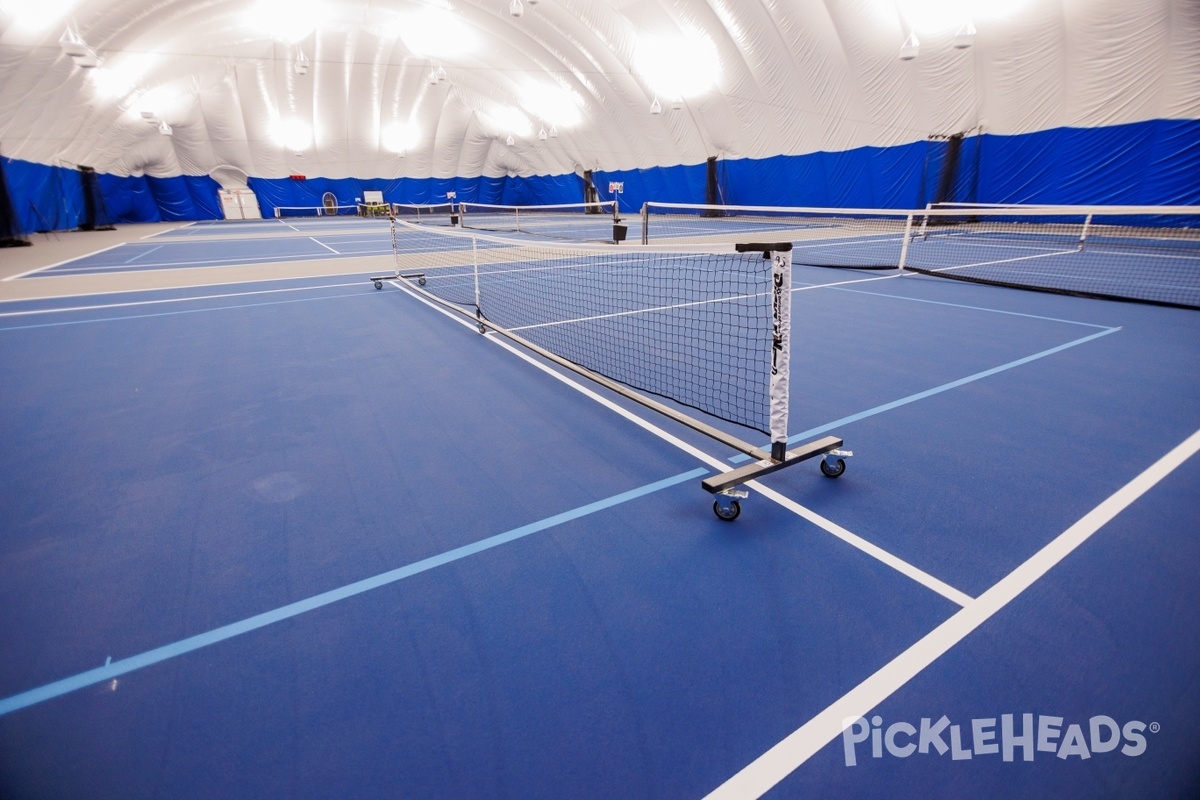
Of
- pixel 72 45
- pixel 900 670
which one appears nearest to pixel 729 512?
pixel 900 670

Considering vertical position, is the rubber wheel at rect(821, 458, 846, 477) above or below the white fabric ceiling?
below

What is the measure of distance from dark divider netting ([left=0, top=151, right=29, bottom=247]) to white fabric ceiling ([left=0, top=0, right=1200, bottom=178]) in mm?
4968

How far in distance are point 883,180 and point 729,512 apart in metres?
26.3

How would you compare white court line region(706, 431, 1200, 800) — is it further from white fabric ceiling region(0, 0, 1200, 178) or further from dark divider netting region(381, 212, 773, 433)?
white fabric ceiling region(0, 0, 1200, 178)

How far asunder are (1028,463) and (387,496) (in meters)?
3.96

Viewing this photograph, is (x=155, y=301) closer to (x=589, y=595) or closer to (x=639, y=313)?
(x=639, y=313)

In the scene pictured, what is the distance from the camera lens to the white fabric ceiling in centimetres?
1820

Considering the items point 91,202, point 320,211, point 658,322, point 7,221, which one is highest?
point 91,202

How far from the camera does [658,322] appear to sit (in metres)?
7.28

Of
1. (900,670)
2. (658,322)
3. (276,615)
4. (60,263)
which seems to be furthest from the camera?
(60,263)

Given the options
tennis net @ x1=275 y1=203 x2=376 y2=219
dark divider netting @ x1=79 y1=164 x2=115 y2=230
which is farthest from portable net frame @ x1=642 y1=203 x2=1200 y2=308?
tennis net @ x1=275 y1=203 x2=376 y2=219

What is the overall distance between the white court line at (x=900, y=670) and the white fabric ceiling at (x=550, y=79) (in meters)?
18.5

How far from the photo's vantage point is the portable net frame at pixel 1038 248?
28.5 ft

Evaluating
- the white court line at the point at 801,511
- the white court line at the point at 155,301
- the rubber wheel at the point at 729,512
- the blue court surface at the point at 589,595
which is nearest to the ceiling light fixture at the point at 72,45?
the white court line at the point at 155,301
